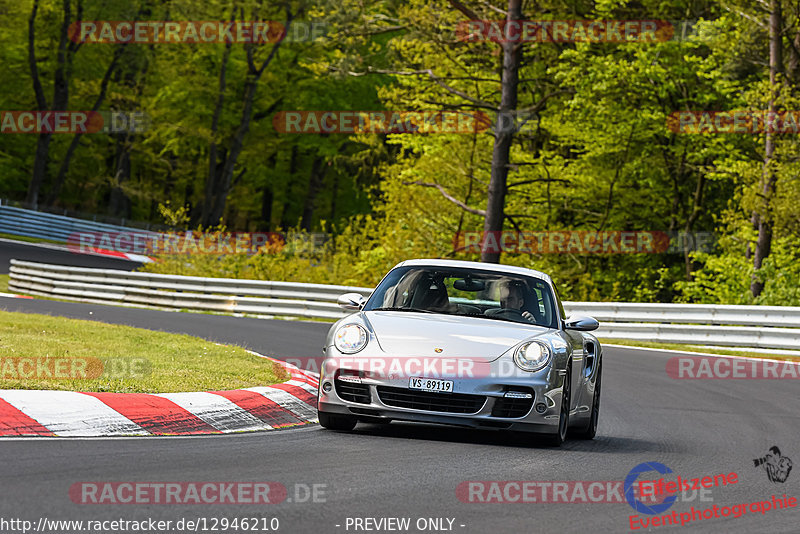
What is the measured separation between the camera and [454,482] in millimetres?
6844

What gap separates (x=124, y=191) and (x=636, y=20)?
32.0 meters

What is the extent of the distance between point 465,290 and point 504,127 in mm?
19012

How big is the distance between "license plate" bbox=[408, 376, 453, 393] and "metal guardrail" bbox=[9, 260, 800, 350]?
14.1 m

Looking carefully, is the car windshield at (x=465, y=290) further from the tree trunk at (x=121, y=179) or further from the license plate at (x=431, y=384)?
the tree trunk at (x=121, y=179)

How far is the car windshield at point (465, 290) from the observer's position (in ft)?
32.0

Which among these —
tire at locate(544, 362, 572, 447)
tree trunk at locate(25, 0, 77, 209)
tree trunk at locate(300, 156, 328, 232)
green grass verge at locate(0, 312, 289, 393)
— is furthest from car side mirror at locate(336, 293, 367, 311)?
tree trunk at locate(300, 156, 328, 232)

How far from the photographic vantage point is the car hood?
864 cm

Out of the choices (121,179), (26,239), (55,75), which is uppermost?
(55,75)

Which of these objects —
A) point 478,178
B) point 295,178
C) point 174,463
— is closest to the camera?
point 174,463

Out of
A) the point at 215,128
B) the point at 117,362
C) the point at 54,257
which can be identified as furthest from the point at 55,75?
the point at 117,362

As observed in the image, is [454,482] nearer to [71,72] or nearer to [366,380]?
[366,380]

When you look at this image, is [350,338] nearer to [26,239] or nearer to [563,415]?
[563,415]

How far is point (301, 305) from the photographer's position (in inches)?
1043

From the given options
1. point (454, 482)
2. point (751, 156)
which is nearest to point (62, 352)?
point (454, 482)
